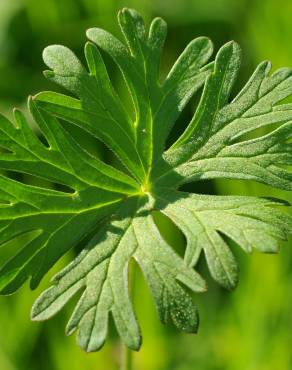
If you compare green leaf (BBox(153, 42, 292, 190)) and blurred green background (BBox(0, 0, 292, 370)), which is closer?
green leaf (BBox(153, 42, 292, 190))

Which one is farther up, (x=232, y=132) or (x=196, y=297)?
(x=232, y=132)

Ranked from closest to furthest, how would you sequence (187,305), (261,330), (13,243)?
(187,305)
(261,330)
(13,243)

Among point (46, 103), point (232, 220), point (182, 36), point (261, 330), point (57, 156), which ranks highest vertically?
point (182, 36)

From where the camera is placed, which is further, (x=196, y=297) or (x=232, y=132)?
(x=196, y=297)

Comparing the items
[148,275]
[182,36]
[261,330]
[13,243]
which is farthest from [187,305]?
[182,36]

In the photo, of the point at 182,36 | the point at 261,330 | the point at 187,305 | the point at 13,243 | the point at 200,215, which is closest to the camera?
the point at 187,305

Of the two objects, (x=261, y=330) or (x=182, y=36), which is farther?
(x=182, y=36)

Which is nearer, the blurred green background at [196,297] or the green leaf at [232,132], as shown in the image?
the green leaf at [232,132]

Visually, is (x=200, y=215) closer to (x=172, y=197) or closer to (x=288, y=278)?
(x=172, y=197)
